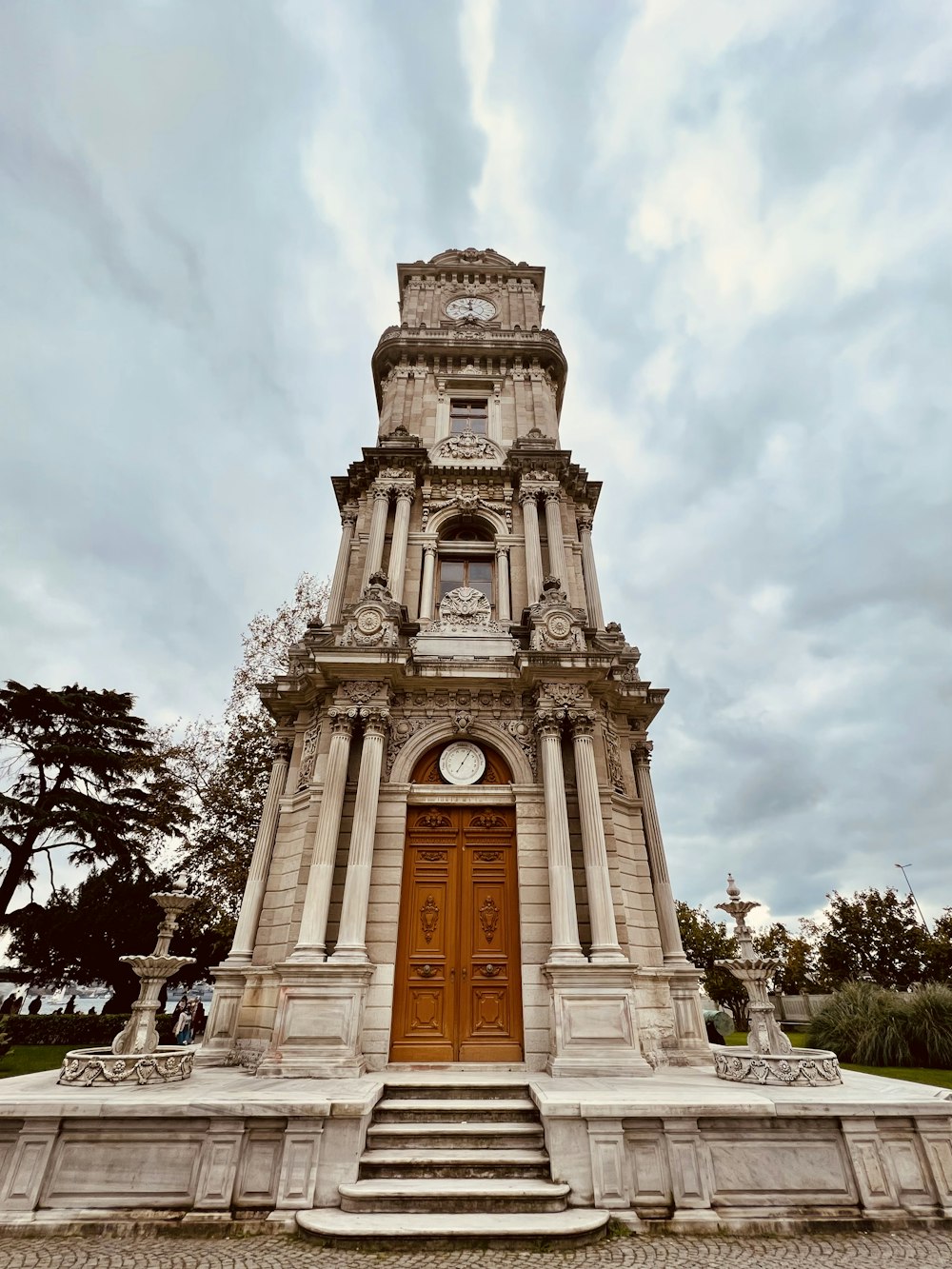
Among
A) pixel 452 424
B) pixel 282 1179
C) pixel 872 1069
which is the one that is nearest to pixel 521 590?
pixel 452 424

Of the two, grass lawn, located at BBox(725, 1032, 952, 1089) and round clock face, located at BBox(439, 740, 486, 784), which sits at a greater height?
round clock face, located at BBox(439, 740, 486, 784)

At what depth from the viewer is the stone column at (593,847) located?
10477mm

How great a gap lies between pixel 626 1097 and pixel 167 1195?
15.7 ft

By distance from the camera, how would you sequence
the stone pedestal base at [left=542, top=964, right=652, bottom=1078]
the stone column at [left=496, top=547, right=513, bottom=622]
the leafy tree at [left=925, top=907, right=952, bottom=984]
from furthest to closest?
the leafy tree at [left=925, top=907, right=952, bottom=984]
the stone column at [left=496, top=547, right=513, bottom=622]
the stone pedestal base at [left=542, top=964, right=652, bottom=1078]

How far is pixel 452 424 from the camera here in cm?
1861

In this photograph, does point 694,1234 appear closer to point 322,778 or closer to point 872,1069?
point 322,778

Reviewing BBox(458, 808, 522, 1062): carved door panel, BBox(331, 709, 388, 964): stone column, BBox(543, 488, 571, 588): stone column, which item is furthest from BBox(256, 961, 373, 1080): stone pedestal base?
BBox(543, 488, 571, 588): stone column

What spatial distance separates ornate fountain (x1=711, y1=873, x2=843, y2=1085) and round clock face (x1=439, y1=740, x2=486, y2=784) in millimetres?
4860

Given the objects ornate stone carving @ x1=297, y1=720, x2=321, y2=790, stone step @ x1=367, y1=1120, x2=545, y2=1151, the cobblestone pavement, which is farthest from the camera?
ornate stone carving @ x1=297, y1=720, x2=321, y2=790

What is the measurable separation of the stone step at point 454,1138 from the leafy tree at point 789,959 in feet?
137

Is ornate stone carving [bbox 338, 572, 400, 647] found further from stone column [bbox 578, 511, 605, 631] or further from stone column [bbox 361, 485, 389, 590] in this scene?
stone column [bbox 578, 511, 605, 631]

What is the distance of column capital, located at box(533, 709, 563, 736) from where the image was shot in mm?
12086

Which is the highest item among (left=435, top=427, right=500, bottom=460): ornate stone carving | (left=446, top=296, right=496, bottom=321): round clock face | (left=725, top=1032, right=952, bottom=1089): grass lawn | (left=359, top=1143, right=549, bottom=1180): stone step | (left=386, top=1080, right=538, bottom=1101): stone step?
(left=446, top=296, right=496, bottom=321): round clock face

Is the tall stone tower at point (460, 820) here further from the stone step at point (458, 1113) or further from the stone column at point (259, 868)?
the stone step at point (458, 1113)
